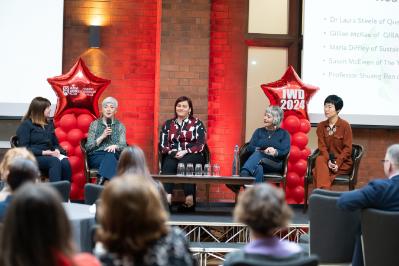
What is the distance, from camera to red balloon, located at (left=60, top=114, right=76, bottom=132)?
7.83 meters

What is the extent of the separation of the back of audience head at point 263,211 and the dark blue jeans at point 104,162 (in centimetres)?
458

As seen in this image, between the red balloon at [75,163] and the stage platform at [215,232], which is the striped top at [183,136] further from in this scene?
the red balloon at [75,163]

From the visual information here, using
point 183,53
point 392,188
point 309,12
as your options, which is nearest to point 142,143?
point 183,53

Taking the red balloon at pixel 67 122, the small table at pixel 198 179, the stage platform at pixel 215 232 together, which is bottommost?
the stage platform at pixel 215 232

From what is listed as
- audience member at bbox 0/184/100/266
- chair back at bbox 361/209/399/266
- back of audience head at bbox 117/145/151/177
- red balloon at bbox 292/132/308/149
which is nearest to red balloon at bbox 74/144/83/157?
red balloon at bbox 292/132/308/149

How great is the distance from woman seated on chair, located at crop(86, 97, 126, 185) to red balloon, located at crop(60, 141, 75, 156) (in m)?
0.29

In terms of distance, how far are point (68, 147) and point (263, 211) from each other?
5293 mm

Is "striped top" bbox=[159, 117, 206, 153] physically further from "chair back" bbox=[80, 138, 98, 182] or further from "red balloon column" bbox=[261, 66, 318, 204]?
"red balloon column" bbox=[261, 66, 318, 204]

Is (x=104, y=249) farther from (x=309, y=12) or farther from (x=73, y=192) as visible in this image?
(x=309, y=12)

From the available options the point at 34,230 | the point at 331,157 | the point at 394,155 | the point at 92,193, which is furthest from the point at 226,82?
the point at 34,230

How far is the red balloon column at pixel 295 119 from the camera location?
801 centimetres

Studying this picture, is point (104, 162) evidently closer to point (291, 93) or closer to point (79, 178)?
point (79, 178)

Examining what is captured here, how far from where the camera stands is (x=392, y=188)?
175 inches

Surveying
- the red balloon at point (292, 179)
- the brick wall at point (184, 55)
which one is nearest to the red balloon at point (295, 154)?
the red balloon at point (292, 179)
